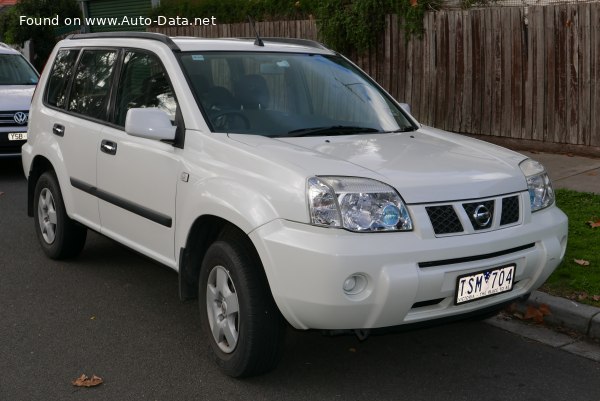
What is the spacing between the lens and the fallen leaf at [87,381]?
14.9 ft

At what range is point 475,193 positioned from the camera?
4324mm

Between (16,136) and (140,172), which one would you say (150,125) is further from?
(16,136)

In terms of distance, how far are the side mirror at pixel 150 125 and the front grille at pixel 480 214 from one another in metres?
1.75

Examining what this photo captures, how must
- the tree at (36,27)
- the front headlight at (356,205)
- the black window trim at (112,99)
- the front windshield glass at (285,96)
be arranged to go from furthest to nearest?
1. the tree at (36,27)
2. the front windshield glass at (285,96)
3. the black window trim at (112,99)
4. the front headlight at (356,205)

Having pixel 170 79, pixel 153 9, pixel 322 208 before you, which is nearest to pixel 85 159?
pixel 170 79

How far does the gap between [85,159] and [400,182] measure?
2755 mm

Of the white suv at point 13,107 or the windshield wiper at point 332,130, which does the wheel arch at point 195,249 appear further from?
the white suv at point 13,107

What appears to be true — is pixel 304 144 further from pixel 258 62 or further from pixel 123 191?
pixel 123 191

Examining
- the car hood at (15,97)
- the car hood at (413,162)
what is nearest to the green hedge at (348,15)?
the car hood at (15,97)

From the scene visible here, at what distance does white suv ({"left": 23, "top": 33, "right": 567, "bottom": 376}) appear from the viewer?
13.3 feet

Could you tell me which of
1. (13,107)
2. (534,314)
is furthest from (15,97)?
(534,314)

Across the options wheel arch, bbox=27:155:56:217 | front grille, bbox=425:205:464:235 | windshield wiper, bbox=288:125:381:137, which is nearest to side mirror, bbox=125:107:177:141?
windshield wiper, bbox=288:125:381:137

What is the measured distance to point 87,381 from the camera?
4566 mm

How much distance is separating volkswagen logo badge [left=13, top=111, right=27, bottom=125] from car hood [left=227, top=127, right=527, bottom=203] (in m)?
7.41
